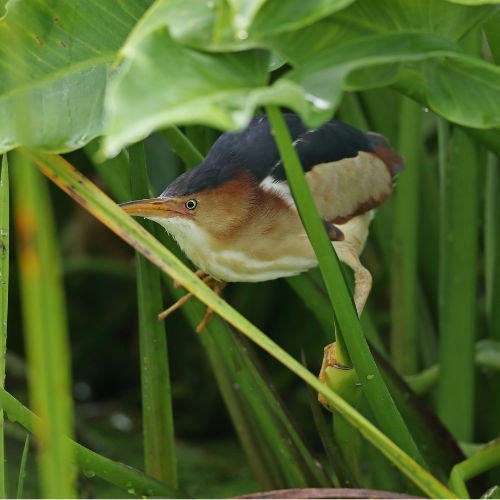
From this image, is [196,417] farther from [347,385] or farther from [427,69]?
[427,69]

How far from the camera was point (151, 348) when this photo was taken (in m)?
0.84

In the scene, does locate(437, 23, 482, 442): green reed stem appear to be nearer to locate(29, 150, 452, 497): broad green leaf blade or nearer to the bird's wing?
the bird's wing

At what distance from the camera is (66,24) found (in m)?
0.73

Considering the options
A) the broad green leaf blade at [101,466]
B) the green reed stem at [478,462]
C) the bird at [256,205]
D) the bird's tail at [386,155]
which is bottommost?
the green reed stem at [478,462]

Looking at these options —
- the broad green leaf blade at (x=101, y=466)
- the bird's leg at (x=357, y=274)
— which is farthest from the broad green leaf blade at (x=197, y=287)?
the bird's leg at (x=357, y=274)

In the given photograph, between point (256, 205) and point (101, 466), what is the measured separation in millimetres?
319

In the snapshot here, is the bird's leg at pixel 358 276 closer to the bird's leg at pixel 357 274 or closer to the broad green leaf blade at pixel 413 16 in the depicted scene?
the bird's leg at pixel 357 274

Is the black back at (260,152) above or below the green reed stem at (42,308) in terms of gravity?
above

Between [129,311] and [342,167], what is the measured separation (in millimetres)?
893

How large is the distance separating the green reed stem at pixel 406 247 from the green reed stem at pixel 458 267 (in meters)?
0.07

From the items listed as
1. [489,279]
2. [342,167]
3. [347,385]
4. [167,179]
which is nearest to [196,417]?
[167,179]

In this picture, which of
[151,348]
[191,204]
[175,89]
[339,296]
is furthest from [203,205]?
[175,89]

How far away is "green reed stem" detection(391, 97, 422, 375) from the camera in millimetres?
1097

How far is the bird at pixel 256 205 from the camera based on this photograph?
0.83 meters
